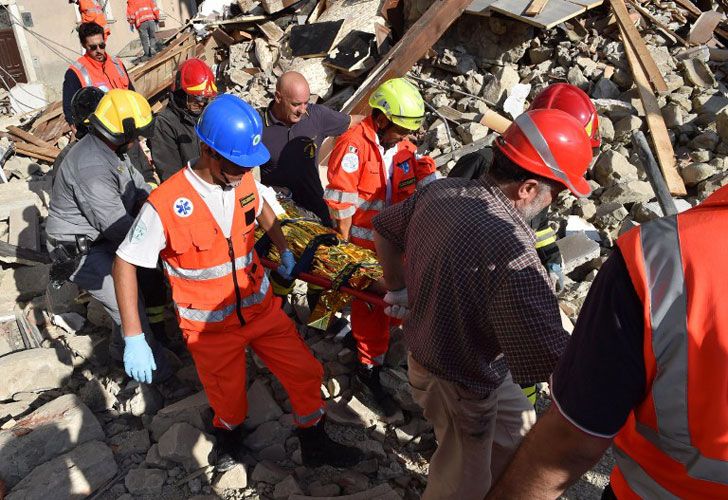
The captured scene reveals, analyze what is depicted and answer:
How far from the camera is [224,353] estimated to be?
2906 millimetres

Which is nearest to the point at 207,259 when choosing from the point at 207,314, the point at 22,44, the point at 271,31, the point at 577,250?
the point at 207,314

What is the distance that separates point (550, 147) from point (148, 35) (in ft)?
42.1

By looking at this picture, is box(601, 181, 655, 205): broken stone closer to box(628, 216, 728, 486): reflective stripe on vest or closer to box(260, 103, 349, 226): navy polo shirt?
box(260, 103, 349, 226): navy polo shirt

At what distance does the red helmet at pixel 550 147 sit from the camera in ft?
6.57

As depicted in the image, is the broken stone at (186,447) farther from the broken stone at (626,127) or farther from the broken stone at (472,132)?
the broken stone at (626,127)

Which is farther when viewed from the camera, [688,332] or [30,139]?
[30,139]

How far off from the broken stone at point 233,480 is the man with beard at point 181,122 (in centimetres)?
249

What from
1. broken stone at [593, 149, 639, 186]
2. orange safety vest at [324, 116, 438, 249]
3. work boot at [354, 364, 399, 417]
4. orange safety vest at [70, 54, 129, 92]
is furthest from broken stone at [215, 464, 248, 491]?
broken stone at [593, 149, 639, 186]

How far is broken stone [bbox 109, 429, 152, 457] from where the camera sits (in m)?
3.49

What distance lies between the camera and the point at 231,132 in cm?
264

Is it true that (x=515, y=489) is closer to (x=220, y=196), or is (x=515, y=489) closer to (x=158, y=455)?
(x=220, y=196)

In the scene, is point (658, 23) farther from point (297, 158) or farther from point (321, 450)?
point (321, 450)

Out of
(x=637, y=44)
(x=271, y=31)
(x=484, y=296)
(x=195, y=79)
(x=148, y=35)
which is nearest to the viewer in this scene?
(x=484, y=296)

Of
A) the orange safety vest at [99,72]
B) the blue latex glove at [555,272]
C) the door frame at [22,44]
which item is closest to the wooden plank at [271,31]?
the orange safety vest at [99,72]
